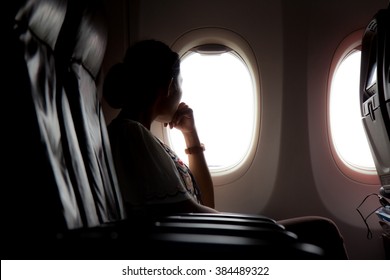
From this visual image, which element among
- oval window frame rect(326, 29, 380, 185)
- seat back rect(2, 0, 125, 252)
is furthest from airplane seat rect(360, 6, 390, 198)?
seat back rect(2, 0, 125, 252)

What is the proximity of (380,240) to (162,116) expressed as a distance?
1.32 m

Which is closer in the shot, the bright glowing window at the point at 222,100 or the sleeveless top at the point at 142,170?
the sleeveless top at the point at 142,170

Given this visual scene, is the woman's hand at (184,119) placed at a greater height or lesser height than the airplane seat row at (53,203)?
greater

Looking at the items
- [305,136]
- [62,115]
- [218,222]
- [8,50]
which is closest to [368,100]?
[305,136]

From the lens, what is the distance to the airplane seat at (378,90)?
4.20ft

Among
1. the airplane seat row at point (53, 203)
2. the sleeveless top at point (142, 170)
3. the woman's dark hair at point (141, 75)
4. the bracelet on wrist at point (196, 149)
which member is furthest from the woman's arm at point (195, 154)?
the airplane seat row at point (53, 203)

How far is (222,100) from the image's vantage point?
79.1 inches

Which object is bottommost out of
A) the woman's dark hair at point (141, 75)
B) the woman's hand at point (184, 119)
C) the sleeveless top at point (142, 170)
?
the sleeveless top at point (142, 170)

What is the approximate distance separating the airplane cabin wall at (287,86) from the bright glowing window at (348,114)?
8 centimetres

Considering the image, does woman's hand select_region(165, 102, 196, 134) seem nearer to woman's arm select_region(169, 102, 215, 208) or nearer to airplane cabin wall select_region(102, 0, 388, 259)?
woman's arm select_region(169, 102, 215, 208)

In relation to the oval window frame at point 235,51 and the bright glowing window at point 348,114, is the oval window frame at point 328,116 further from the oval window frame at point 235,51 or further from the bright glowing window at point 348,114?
the oval window frame at point 235,51

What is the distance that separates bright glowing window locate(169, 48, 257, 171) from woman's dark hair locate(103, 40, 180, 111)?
21.9 inches

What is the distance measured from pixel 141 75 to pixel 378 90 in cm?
82

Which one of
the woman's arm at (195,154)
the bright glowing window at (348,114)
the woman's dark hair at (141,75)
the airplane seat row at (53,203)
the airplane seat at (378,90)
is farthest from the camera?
the bright glowing window at (348,114)
